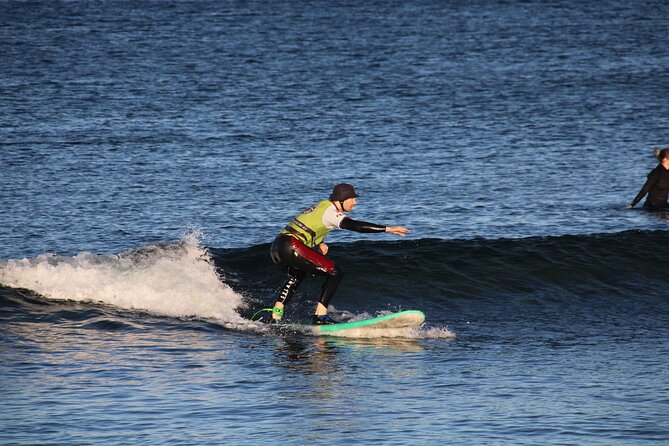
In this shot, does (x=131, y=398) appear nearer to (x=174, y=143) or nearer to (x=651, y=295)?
(x=651, y=295)

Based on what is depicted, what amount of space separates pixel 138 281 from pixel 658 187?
12254 millimetres

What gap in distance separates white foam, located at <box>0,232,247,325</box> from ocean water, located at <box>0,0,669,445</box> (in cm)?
6

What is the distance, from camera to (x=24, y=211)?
2380 cm

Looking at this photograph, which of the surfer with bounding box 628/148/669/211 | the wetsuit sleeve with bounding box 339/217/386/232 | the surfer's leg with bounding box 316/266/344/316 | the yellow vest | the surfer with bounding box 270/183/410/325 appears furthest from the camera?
the surfer with bounding box 628/148/669/211

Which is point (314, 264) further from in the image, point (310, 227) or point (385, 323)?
point (385, 323)

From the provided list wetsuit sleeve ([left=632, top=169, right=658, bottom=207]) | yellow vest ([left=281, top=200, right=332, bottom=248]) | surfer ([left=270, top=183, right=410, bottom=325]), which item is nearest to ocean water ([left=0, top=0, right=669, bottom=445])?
wetsuit sleeve ([left=632, top=169, right=658, bottom=207])

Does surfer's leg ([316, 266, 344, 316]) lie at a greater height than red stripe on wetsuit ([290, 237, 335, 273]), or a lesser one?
lesser

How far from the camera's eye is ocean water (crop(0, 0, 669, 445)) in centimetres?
1086

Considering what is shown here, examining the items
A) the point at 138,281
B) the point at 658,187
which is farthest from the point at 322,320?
the point at 658,187

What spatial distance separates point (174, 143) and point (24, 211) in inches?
377

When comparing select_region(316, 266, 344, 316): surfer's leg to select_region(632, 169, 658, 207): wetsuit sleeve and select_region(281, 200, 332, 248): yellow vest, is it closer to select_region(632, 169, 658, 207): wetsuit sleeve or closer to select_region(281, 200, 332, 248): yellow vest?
select_region(281, 200, 332, 248): yellow vest

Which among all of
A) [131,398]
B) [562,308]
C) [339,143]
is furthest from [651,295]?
[339,143]

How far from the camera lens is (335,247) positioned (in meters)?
20.5

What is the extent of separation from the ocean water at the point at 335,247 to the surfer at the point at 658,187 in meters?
0.44
